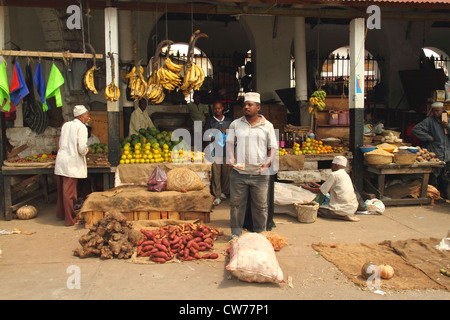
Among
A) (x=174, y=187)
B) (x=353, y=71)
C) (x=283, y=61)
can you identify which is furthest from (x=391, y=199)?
(x=283, y=61)

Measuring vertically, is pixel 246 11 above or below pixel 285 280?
above

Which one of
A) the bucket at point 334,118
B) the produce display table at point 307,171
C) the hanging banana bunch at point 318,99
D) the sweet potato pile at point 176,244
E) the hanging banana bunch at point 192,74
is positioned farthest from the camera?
the bucket at point 334,118

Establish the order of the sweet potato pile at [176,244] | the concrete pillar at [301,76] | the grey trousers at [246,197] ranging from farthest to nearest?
the concrete pillar at [301,76]
the grey trousers at [246,197]
the sweet potato pile at [176,244]

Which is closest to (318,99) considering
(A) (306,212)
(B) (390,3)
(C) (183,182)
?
(B) (390,3)

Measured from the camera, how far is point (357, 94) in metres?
8.16

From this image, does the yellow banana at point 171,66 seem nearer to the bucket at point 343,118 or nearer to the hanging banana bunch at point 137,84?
the hanging banana bunch at point 137,84

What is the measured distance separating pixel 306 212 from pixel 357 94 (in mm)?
2895

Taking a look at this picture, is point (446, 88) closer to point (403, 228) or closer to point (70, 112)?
point (403, 228)

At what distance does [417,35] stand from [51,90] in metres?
11.0

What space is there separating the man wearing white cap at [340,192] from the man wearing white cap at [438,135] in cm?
268

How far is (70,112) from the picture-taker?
9.24 meters

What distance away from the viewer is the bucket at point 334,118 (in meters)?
9.60

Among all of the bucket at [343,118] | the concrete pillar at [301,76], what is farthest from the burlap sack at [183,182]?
the bucket at [343,118]

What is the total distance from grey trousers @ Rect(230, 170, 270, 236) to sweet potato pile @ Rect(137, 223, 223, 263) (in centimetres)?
44
